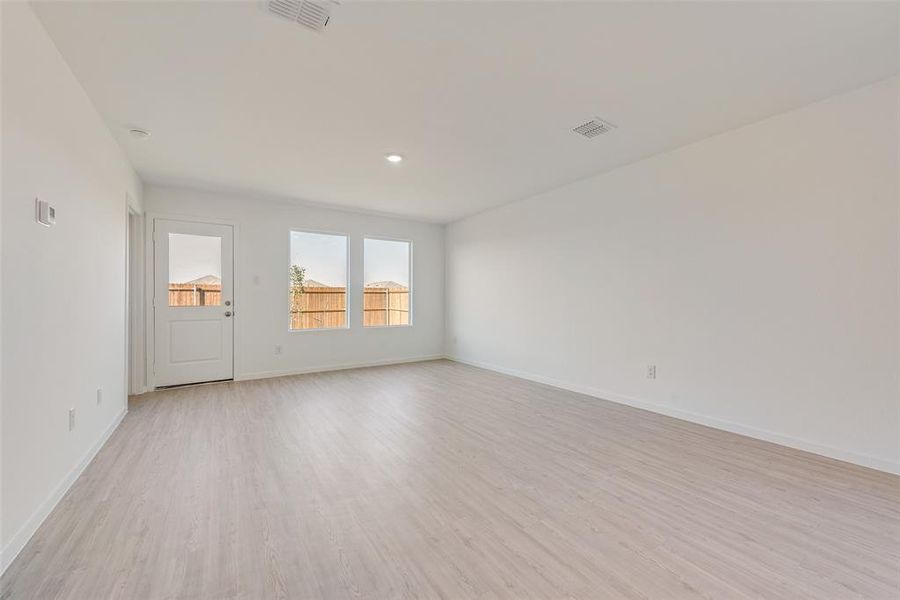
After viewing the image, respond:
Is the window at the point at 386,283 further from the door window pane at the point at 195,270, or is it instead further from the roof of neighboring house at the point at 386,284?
the door window pane at the point at 195,270

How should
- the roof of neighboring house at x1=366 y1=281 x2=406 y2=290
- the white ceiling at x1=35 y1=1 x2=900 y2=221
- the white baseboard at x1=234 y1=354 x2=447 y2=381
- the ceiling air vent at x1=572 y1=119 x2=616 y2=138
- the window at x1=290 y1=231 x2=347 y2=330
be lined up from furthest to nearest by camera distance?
the roof of neighboring house at x1=366 y1=281 x2=406 y2=290 < the window at x1=290 y1=231 x2=347 y2=330 < the white baseboard at x1=234 y1=354 x2=447 y2=381 < the ceiling air vent at x1=572 y1=119 x2=616 y2=138 < the white ceiling at x1=35 y1=1 x2=900 y2=221

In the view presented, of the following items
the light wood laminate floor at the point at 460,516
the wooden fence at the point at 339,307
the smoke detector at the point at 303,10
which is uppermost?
the smoke detector at the point at 303,10

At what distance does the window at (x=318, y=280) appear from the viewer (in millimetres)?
5637

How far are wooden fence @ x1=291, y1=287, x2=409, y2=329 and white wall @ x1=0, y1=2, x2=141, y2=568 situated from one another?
2728 mm

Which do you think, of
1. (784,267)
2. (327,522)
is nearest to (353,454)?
(327,522)

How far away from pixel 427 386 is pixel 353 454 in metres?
2.11

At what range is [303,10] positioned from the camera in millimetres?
→ 1841

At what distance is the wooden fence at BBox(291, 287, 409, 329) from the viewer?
18.7 ft

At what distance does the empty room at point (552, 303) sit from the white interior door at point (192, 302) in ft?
0.14

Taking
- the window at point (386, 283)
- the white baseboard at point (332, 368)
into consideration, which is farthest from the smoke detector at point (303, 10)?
the white baseboard at point (332, 368)

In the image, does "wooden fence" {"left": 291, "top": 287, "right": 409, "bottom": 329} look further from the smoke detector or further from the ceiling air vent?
the smoke detector

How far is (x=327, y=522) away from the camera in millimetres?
1910

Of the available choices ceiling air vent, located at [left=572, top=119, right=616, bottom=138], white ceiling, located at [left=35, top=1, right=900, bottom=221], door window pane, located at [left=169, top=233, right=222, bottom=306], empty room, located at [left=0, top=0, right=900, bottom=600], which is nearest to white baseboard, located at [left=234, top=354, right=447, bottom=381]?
empty room, located at [left=0, top=0, right=900, bottom=600]

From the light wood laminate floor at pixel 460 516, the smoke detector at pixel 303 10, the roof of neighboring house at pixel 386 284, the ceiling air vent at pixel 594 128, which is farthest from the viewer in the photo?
the roof of neighboring house at pixel 386 284
